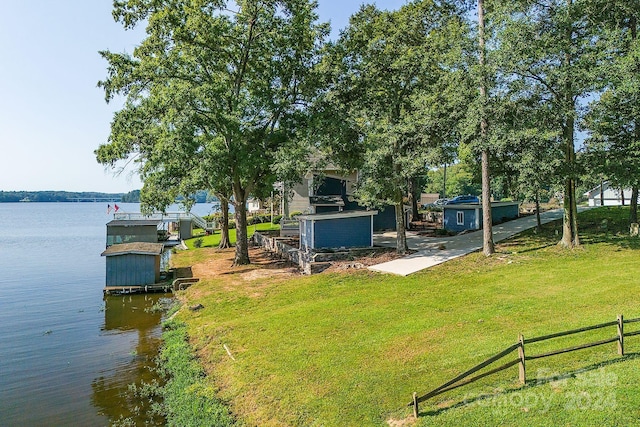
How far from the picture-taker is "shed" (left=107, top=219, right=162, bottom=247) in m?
37.9

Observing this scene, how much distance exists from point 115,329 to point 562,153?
21787 millimetres

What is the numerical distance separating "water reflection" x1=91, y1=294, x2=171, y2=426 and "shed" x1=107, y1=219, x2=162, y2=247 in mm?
19162

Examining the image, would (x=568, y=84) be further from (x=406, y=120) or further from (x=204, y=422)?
(x=204, y=422)

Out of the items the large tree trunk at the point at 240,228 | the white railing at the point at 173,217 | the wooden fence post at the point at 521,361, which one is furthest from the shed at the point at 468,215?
the white railing at the point at 173,217

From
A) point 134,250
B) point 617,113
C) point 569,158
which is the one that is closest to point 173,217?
point 134,250

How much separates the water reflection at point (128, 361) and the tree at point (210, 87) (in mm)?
7074

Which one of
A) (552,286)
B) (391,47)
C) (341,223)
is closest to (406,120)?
(391,47)

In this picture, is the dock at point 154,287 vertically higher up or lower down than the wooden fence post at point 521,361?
lower down

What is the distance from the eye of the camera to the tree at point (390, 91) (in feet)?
68.1

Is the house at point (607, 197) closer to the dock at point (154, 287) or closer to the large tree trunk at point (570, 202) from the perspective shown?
the large tree trunk at point (570, 202)

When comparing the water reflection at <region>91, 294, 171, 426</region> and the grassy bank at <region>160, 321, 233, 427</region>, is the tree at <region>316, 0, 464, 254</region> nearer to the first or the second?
the water reflection at <region>91, 294, 171, 426</region>

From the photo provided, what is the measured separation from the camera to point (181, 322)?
49.8 feet

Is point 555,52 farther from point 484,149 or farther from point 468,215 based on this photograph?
point 468,215

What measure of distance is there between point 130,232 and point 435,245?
2867 centimetres
